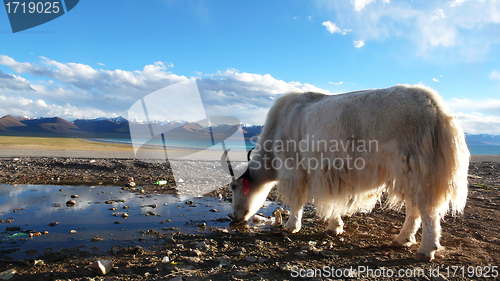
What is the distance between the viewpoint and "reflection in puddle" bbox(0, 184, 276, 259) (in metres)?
3.33

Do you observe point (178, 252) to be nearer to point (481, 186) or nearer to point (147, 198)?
point (147, 198)

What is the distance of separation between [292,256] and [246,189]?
1595 mm

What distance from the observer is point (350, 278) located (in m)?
2.56

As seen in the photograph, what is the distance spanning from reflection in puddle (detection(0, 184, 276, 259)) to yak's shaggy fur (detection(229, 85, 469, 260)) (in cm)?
118

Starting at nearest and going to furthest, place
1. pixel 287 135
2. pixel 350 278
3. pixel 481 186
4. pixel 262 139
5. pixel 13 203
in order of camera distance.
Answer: pixel 350 278
pixel 287 135
pixel 262 139
pixel 13 203
pixel 481 186

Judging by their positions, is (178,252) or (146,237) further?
(146,237)

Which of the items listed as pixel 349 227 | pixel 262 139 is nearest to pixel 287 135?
pixel 262 139

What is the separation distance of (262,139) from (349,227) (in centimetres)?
224

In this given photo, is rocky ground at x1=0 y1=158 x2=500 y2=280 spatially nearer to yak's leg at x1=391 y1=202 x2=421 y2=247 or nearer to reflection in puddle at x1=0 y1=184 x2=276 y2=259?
yak's leg at x1=391 y1=202 x2=421 y2=247

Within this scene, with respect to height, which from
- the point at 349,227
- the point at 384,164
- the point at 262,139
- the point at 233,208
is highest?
the point at 262,139

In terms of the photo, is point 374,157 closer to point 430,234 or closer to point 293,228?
point 430,234

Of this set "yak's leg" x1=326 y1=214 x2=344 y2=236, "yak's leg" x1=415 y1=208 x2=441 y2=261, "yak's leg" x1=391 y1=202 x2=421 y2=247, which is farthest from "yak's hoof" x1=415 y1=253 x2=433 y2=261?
"yak's leg" x1=326 y1=214 x2=344 y2=236

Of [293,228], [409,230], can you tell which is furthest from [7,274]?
[409,230]

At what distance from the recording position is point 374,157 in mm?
3148
